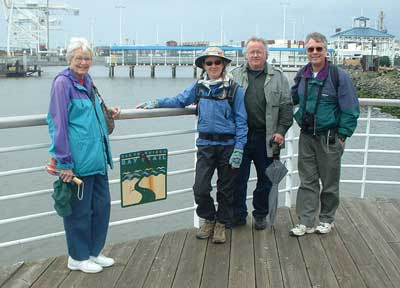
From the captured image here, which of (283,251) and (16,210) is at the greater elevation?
(283,251)

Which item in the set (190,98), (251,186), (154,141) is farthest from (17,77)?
(190,98)

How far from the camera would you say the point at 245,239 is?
340 cm

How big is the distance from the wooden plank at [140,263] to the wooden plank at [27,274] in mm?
483

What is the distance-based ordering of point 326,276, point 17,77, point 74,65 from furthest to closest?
1. point 17,77
2. point 326,276
3. point 74,65

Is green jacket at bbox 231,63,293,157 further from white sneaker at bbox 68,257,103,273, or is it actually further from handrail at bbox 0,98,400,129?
white sneaker at bbox 68,257,103,273

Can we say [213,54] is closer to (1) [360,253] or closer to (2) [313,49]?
(2) [313,49]

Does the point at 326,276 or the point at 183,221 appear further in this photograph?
the point at 183,221

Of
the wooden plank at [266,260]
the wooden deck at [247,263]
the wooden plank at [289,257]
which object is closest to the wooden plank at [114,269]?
the wooden deck at [247,263]

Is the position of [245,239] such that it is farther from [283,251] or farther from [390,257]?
[390,257]

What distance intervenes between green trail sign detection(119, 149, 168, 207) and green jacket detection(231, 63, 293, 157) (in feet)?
2.36

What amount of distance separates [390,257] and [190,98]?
1.66 m

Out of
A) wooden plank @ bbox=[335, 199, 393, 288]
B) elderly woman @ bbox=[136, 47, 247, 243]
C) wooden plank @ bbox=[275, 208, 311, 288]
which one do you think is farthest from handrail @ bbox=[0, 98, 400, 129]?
wooden plank @ bbox=[275, 208, 311, 288]

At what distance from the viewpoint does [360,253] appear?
319 centimetres

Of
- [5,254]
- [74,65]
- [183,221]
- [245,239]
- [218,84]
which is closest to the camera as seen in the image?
[74,65]
